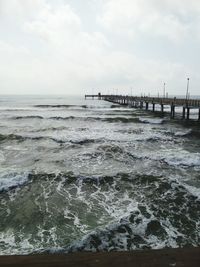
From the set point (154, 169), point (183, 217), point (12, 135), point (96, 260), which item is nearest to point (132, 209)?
point (183, 217)

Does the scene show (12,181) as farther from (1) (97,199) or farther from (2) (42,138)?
(2) (42,138)

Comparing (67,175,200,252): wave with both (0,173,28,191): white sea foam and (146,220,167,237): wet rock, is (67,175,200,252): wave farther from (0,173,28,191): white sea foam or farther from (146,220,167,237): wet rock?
(0,173,28,191): white sea foam

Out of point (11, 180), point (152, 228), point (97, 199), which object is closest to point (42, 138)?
point (11, 180)

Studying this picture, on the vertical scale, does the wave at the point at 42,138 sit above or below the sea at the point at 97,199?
below

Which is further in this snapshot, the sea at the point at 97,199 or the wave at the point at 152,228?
the sea at the point at 97,199

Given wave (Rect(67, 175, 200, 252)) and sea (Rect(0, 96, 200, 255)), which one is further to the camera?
sea (Rect(0, 96, 200, 255))

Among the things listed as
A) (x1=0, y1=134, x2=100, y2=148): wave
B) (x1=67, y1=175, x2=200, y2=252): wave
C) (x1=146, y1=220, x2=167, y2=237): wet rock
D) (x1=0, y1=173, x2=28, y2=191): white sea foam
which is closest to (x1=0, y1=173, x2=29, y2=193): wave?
(x1=0, y1=173, x2=28, y2=191): white sea foam

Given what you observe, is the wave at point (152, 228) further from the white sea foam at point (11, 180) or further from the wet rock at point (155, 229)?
the white sea foam at point (11, 180)

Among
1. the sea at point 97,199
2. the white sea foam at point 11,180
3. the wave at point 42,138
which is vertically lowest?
the wave at point 42,138

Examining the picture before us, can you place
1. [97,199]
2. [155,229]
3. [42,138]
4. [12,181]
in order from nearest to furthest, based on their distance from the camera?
[155,229] < [97,199] < [12,181] < [42,138]

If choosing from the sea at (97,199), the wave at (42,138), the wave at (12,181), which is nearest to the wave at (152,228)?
the sea at (97,199)

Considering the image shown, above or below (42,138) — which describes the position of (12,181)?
above

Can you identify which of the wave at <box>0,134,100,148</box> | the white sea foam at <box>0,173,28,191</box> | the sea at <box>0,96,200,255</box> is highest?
the white sea foam at <box>0,173,28,191</box>

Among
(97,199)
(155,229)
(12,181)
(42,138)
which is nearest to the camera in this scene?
(155,229)
